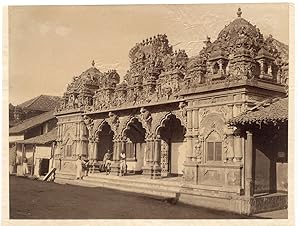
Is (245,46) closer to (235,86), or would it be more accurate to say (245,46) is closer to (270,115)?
(235,86)

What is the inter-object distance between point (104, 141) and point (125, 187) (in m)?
3.93

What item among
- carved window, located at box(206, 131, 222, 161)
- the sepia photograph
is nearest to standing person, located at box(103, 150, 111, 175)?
the sepia photograph

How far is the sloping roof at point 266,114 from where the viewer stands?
10.2m

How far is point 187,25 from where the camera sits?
1088 centimetres

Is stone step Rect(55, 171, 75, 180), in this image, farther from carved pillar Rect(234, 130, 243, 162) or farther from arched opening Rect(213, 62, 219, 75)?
carved pillar Rect(234, 130, 243, 162)

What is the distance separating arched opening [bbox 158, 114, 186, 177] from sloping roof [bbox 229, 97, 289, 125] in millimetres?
5518

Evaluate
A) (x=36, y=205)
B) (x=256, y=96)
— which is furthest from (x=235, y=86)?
(x=36, y=205)

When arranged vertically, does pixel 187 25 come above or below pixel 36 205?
above

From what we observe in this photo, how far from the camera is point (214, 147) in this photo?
12148 mm

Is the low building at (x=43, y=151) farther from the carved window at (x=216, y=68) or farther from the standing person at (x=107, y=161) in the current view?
the carved window at (x=216, y=68)

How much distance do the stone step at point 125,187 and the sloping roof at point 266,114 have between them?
337cm

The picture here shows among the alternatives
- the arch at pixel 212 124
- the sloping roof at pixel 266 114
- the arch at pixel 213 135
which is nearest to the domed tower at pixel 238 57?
the sloping roof at pixel 266 114
